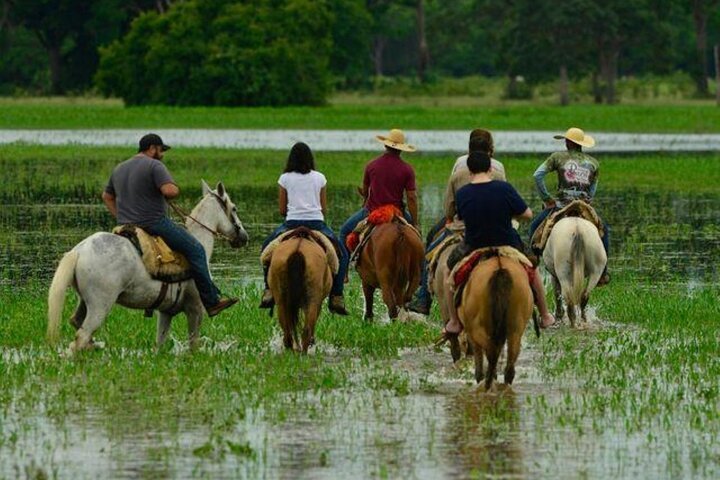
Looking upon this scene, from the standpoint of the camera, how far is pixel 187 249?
1611 cm

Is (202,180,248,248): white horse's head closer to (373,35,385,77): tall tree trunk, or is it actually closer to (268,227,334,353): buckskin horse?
(268,227,334,353): buckskin horse

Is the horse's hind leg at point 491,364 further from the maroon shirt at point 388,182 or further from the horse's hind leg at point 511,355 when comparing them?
→ the maroon shirt at point 388,182

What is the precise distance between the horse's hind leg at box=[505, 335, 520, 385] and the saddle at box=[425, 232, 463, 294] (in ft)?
6.45

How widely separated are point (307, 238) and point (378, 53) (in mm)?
114597

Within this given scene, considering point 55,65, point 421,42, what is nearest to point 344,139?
point 55,65

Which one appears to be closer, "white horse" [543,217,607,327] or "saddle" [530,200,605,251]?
"white horse" [543,217,607,327]

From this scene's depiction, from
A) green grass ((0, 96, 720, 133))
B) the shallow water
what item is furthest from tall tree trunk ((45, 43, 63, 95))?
the shallow water

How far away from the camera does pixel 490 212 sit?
47.6ft

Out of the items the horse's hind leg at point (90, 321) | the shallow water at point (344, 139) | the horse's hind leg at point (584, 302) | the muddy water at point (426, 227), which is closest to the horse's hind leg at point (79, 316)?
the horse's hind leg at point (90, 321)

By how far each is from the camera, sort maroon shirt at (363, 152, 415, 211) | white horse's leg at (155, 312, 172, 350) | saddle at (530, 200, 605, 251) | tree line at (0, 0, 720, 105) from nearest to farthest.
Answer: white horse's leg at (155, 312, 172, 350)
maroon shirt at (363, 152, 415, 211)
saddle at (530, 200, 605, 251)
tree line at (0, 0, 720, 105)

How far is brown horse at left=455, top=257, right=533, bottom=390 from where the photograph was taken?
45.6ft

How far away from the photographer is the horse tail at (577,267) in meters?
18.5

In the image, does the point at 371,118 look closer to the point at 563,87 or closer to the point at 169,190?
the point at 563,87

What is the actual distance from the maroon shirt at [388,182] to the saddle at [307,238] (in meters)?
1.93
